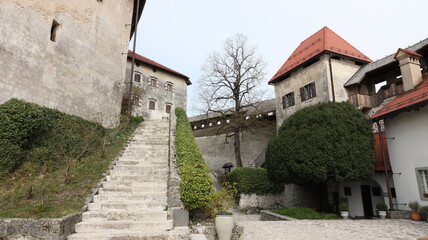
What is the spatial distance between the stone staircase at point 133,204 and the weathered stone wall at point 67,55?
16.4 ft

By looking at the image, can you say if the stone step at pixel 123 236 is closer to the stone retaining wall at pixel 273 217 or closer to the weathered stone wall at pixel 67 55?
the weathered stone wall at pixel 67 55

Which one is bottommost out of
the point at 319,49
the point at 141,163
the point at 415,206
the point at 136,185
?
the point at 415,206

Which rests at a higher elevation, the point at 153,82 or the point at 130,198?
the point at 153,82

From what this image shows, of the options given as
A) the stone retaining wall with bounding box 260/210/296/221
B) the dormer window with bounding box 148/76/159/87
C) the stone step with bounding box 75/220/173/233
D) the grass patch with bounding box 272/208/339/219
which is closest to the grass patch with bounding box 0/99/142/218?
the stone step with bounding box 75/220/173/233

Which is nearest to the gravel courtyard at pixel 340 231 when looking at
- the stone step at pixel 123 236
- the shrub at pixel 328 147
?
the stone step at pixel 123 236

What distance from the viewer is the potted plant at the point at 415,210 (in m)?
9.94

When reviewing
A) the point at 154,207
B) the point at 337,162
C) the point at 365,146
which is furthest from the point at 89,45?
the point at 365,146

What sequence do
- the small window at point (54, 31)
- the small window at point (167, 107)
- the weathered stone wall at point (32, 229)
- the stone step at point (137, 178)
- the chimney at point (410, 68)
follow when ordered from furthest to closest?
1. the small window at point (167, 107)
2. the chimney at point (410, 68)
3. the small window at point (54, 31)
4. the stone step at point (137, 178)
5. the weathered stone wall at point (32, 229)

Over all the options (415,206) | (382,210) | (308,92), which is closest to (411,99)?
(415,206)

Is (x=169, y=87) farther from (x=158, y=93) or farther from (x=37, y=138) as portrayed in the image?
(x=37, y=138)

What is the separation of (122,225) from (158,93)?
79.1 ft

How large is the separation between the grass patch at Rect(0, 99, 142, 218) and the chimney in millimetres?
14795

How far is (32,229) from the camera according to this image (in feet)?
14.9

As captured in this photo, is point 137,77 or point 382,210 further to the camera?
point 137,77
